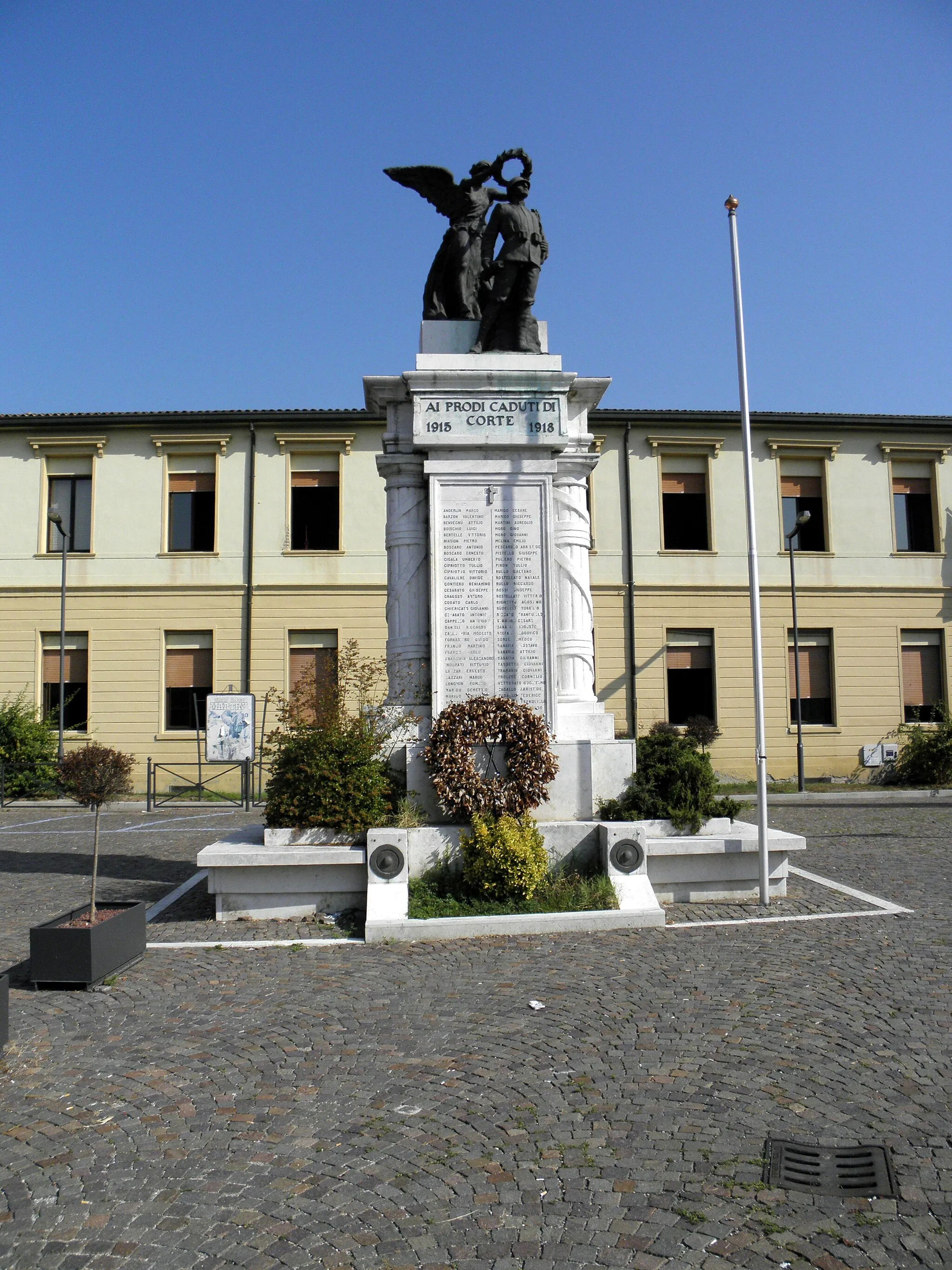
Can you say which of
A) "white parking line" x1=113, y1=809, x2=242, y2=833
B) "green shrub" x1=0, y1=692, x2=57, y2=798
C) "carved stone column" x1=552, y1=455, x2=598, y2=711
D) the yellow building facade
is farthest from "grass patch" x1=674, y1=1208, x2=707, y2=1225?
the yellow building facade

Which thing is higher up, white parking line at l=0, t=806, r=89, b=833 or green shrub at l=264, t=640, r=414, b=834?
green shrub at l=264, t=640, r=414, b=834

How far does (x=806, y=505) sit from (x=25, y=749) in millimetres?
20224

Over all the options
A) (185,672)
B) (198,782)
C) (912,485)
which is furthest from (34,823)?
(912,485)

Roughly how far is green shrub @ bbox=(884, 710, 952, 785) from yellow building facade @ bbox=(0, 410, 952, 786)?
959 millimetres

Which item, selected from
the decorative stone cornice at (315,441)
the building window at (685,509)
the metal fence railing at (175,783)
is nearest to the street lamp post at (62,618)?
the metal fence railing at (175,783)

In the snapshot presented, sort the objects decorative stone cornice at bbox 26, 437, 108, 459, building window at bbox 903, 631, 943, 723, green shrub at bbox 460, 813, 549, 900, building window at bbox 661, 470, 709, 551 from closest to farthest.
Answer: green shrub at bbox 460, 813, 549, 900 < decorative stone cornice at bbox 26, 437, 108, 459 < building window at bbox 903, 631, 943, 723 < building window at bbox 661, 470, 709, 551

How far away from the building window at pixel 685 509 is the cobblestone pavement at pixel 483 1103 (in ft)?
62.6

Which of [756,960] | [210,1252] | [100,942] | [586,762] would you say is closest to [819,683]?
[586,762]

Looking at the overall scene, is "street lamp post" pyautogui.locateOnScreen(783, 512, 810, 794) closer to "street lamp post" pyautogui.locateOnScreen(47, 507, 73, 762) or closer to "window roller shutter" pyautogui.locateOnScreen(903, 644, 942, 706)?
"window roller shutter" pyautogui.locateOnScreen(903, 644, 942, 706)

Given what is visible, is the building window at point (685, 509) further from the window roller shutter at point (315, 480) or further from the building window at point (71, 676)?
the building window at point (71, 676)

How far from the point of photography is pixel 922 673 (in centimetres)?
2536

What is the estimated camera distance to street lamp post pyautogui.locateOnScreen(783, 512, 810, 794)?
2177cm

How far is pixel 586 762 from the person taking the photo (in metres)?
8.55

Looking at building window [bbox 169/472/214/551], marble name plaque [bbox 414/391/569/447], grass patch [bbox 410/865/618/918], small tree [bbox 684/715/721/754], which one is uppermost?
building window [bbox 169/472/214/551]
